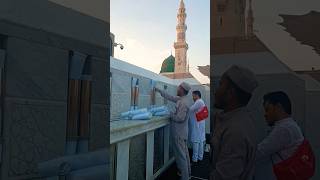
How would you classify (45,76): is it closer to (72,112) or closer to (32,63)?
(32,63)

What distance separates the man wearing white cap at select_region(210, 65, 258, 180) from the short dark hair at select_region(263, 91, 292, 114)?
54 centimetres

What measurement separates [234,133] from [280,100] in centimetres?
73

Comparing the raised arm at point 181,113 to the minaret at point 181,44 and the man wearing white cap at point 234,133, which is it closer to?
the man wearing white cap at point 234,133

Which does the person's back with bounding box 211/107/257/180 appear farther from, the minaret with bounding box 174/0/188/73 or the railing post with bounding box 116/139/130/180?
the minaret with bounding box 174/0/188/73

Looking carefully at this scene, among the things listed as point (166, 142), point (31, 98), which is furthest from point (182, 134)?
point (31, 98)

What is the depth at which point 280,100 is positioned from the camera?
217 centimetres

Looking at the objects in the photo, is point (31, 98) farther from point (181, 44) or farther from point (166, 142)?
point (181, 44)

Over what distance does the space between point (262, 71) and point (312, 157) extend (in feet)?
2.11

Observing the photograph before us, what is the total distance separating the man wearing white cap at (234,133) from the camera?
158 centimetres

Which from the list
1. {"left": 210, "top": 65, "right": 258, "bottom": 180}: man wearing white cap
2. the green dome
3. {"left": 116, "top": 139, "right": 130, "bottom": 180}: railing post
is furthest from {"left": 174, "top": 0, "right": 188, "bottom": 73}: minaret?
{"left": 210, "top": 65, "right": 258, "bottom": 180}: man wearing white cap

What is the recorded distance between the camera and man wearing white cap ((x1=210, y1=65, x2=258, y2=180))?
158 centimetres

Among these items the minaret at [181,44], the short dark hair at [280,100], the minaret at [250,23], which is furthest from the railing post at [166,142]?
the minaret at [181,44]

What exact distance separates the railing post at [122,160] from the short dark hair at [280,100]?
148 centimetres

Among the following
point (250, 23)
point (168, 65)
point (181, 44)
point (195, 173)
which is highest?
point (181, 44)
